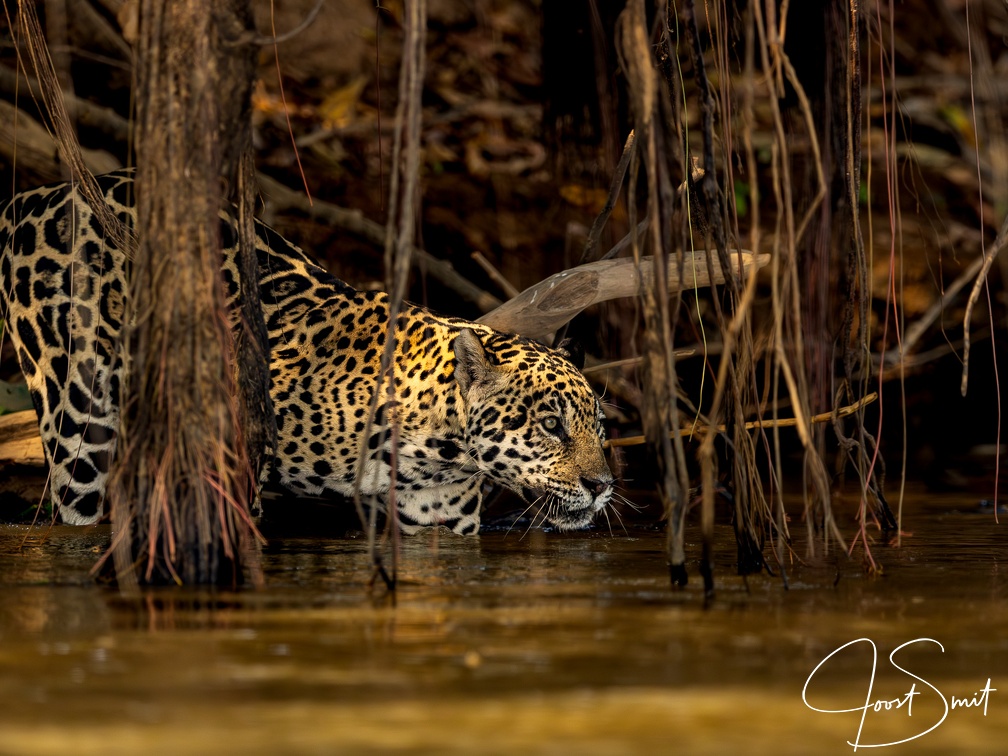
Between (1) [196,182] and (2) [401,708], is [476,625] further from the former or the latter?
(1) [196,182]

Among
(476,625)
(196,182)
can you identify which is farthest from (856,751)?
(196,182)

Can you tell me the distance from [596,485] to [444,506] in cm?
73

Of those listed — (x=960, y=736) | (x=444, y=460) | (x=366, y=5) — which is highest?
(x=366, y=5)

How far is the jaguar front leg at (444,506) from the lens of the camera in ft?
19.9

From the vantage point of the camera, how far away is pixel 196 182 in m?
3.74

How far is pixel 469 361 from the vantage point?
5758 mm

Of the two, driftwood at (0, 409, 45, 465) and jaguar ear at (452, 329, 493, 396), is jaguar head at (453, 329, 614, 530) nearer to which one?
jaguar ear at (452, 329, 493, 396)

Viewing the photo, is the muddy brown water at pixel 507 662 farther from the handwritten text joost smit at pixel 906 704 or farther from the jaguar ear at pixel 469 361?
Answer: the jaguar ear at pixel 469 361

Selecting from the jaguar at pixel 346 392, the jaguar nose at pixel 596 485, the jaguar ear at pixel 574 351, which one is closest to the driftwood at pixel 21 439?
the jaguar at pixel 346 392

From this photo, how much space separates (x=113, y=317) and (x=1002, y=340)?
21.2ft

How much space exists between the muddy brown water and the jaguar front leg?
1.56 m

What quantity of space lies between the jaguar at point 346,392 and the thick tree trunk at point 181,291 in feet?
5.96

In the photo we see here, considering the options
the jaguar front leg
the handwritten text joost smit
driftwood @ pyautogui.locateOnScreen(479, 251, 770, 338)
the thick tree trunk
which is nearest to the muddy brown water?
the handwritten text joost smit

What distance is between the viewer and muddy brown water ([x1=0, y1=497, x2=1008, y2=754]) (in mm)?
2357
